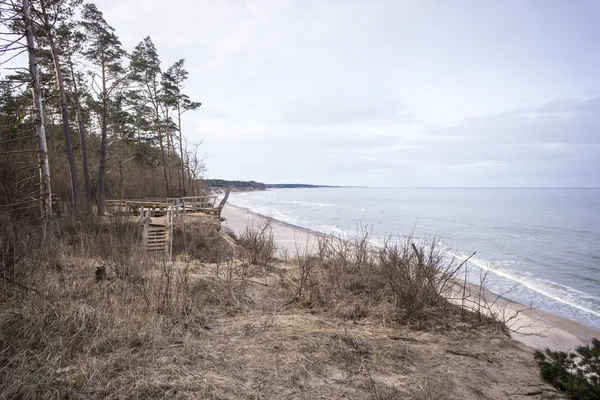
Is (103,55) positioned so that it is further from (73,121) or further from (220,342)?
(220,342)

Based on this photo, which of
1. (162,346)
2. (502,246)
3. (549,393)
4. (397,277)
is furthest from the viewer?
(502,246)

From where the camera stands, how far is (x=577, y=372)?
376cm

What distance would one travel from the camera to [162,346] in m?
4.07

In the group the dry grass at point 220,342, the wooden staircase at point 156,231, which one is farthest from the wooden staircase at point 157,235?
the dry grass at point 220,342

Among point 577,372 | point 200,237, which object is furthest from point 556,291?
point 200,237

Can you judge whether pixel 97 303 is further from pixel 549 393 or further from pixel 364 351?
pixel 549 393

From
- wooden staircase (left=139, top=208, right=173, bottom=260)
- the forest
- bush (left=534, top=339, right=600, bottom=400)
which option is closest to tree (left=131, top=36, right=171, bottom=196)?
the forest

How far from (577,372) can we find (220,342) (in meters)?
4.34

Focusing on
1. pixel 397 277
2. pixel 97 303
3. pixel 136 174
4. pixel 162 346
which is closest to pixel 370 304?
pixel 397 277

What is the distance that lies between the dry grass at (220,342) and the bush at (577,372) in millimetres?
281

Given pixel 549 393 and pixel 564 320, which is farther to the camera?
pixel 564 320

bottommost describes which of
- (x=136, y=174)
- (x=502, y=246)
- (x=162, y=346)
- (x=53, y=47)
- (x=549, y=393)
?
(x=502, y=246)

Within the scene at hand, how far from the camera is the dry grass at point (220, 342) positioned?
334 cm

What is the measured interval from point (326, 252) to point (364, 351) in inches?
186
